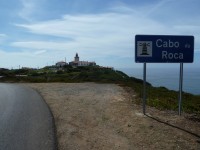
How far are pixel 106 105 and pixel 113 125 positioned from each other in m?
4.33

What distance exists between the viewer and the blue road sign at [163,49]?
37.4 ft

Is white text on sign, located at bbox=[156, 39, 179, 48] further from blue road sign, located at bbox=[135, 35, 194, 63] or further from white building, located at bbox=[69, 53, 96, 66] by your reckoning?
white building, located at bbox=[69, 53, 96, 66]

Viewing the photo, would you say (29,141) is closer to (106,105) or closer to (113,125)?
(113,125)

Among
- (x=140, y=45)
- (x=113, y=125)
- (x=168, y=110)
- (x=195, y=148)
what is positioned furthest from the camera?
(x=168, y=110)

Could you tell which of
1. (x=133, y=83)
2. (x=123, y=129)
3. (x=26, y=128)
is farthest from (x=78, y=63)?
(x=123, y=129)

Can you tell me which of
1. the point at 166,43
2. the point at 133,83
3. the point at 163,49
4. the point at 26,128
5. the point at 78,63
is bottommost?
the point at 26,128

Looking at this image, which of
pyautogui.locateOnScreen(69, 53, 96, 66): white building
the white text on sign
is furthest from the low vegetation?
pyautogui.locateOnScreen(69, 53, 96, 66): white building

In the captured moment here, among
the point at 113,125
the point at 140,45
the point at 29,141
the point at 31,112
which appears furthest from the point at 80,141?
the point at 31,112

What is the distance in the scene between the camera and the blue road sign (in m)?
11.4

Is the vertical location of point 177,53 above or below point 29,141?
above

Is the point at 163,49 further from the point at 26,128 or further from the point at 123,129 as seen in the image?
the point at 26,128

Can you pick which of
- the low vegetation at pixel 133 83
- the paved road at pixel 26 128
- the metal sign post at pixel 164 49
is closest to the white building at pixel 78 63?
the low vegetation at pixel 133 83

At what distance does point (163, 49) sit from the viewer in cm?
1149

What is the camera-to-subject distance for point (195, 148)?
7.57 metres
